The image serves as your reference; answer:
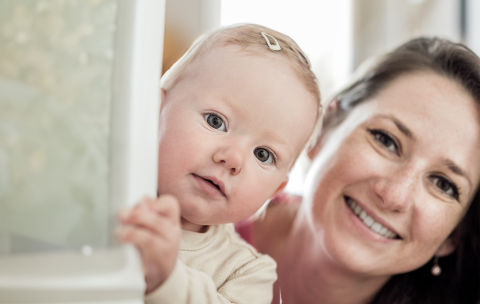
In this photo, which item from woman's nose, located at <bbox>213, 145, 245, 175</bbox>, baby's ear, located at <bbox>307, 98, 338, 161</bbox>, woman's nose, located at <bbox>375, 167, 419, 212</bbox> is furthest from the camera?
baby's ear, located at <bbox>307, 98, 338, 161</bbox>

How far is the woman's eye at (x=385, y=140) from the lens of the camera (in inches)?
44.5

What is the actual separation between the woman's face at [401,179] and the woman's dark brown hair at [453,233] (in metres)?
0.06

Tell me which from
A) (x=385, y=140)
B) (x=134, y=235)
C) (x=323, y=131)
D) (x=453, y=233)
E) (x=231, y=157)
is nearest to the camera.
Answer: (x=134, y=235)

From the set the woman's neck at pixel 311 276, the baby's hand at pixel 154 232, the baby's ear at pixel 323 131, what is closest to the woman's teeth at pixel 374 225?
the woman's neck at pixel 311 276

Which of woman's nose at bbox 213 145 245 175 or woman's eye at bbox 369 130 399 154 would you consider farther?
woman's eye at bbox 369 130 399 154

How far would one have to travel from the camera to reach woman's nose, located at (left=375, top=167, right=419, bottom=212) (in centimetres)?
104

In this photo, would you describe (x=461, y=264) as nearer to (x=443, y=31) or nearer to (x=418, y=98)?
(x=418, y=98)

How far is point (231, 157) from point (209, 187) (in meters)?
0.07

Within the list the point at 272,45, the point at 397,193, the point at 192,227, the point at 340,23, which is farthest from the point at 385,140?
the point at 340,23

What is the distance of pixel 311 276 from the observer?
128 cm

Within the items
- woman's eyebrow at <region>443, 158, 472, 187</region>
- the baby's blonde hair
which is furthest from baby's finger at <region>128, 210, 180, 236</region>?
woman's eyebrow at <region>443, 158, 472, 187</region>

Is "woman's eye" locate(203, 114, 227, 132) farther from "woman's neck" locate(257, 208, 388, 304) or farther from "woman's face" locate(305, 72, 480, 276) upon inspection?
"woman's neck" locate(257, 208, 388, 304)

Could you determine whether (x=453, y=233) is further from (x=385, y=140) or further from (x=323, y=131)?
(x=323, y=131)

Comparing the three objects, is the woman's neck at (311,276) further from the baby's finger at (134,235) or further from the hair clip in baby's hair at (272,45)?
the baby's finger at (134,235)
